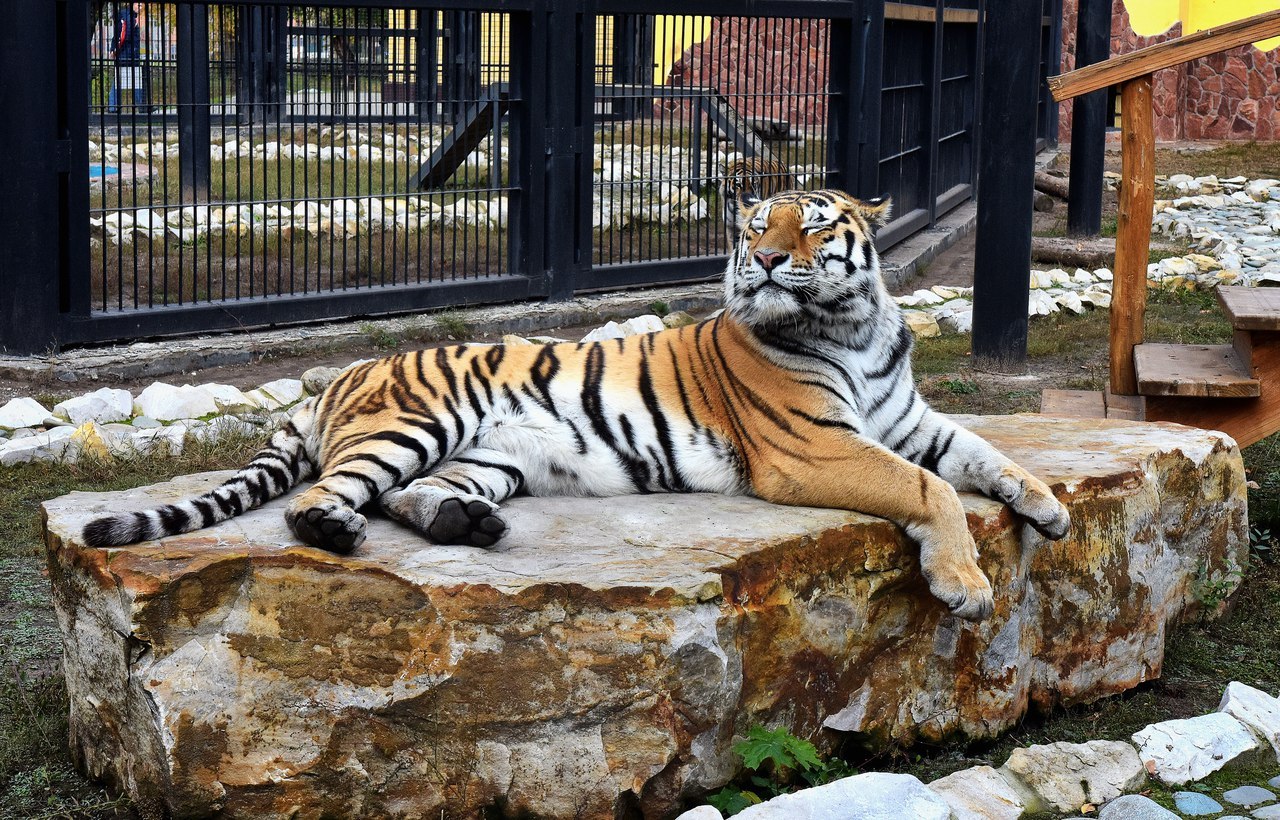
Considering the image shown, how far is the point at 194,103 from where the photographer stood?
7449 mm

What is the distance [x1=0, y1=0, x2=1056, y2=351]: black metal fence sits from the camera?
7348 mm

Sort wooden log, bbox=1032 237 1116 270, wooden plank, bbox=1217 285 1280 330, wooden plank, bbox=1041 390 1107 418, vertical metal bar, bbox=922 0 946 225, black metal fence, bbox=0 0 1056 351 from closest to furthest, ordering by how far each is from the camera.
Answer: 1. wooden plank, bbox=1217 285 1280 330
2. wooden plank, bbox=1041 390 1107 418
3. black metal fence, bbox=0 0 1056 351
4. wooden log, bbox=1032 237 1116 270
5. vertical metal bar, bbox=922 0 946 225

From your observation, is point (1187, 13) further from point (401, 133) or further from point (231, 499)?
point (231, 499)

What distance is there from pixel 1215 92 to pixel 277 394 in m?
20.0

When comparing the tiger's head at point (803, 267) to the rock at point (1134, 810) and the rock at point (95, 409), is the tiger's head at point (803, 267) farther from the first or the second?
the rock at point (95, 409)

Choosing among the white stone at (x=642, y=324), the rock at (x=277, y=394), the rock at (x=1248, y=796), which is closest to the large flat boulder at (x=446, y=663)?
the rock at (x=1248, y=796)

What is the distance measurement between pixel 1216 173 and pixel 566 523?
17.5m

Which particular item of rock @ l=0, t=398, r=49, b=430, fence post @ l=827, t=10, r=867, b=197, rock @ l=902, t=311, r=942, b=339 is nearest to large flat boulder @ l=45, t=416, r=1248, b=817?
rock @ l=0, t=398, r=49, b=430

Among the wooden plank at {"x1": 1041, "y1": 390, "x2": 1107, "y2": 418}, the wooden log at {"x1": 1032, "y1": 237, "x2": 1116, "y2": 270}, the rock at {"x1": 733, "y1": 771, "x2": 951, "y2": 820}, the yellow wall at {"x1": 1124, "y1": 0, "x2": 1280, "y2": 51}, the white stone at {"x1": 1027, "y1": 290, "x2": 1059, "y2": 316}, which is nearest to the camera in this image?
the rock at {"x1": 733, "y1": 771, "x2": 951, "y2": 820}

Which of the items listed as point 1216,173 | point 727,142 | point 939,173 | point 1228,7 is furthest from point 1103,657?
point 1228,7

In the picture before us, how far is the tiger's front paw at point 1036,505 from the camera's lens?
3.76 m

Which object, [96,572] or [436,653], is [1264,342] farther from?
[96,572]

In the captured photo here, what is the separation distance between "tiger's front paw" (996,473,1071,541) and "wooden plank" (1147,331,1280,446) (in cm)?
200

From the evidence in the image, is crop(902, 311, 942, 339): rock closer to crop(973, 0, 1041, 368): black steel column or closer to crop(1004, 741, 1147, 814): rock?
crop(973, 0, 1041, 368): black steel column
